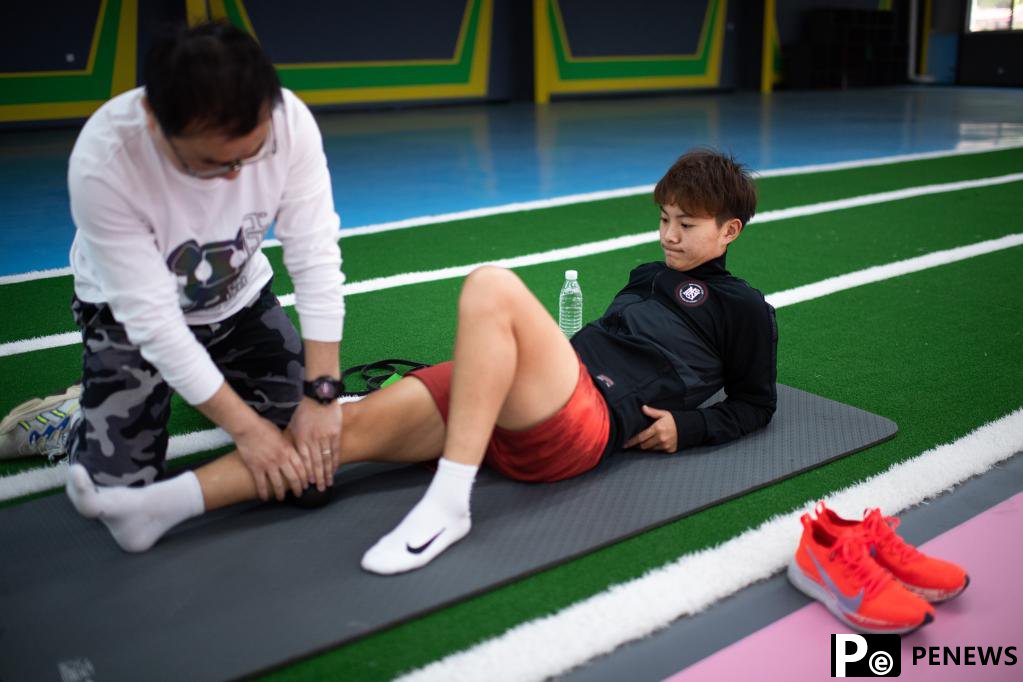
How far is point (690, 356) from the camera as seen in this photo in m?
2.25

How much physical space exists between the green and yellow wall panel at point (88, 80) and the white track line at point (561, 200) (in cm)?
709

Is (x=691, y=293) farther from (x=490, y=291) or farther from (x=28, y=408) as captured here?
(x=28, y=408)

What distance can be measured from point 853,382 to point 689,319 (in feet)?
2.93

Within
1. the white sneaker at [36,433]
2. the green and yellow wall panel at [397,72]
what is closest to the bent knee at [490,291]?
the white sneaker at [36,433]

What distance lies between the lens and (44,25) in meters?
10.2

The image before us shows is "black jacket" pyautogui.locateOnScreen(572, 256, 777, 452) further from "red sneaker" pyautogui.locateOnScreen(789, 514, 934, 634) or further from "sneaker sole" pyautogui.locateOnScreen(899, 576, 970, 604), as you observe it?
"sneaker sole" pyautogui.locateOnScreen(899, 576, 970, 604)

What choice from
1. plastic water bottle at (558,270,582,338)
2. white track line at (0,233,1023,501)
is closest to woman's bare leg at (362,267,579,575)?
white track line at (0,233,1023,501)

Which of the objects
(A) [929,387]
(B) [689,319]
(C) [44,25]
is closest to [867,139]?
(A) [929,387]

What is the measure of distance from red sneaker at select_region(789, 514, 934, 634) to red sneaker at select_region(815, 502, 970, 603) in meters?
0.03

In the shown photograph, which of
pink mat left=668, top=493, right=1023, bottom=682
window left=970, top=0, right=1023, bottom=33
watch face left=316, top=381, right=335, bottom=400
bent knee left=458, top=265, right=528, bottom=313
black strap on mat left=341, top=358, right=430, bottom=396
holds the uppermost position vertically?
window left=970, top=0, right=1023, bottom=33

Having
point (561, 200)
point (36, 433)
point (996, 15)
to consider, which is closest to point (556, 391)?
point (36, 433)

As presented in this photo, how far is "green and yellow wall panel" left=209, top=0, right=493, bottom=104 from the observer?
12.2 m

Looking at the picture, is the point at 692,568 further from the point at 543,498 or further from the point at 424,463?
the point at 424,463

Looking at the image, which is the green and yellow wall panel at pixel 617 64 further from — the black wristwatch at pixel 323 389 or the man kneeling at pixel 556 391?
the black wristwatch at pixel 323 389
